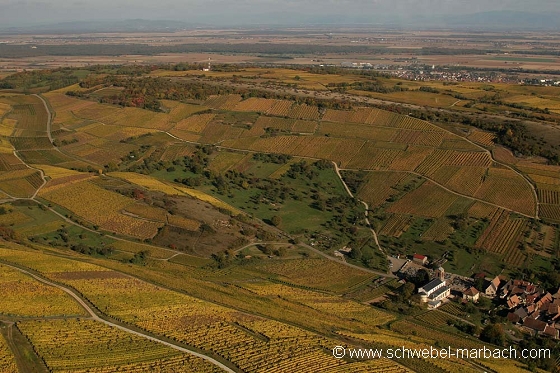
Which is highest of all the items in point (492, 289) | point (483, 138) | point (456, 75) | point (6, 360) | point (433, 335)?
point (456, 75)

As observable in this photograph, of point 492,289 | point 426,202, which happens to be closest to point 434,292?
point 492,289

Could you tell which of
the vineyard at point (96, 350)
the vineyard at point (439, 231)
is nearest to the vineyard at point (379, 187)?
the vineyard at point (439, 231)

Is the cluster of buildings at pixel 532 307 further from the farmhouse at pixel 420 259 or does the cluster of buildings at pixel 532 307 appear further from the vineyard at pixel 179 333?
the vineyard at pixel 179 333

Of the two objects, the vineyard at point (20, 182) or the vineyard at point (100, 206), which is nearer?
the vineyard at point (100, 206)

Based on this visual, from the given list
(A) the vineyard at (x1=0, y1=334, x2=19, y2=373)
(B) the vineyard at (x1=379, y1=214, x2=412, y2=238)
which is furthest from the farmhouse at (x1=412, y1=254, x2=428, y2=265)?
(A) the vineyard at (x1=0, y1=334, x2=19, y2=373)

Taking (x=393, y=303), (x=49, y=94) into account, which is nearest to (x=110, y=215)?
(x=393, y=303)

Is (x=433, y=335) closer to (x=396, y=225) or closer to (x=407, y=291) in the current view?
(x=407, y=291)
